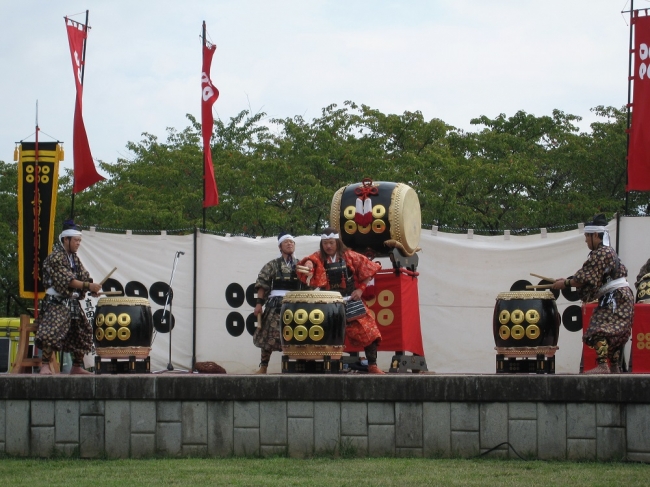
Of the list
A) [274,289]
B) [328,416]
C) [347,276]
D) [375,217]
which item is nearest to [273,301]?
[274,289]

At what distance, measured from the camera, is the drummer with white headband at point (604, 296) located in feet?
23.0

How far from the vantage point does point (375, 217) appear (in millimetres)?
8969

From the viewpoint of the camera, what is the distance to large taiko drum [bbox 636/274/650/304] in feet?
26.4

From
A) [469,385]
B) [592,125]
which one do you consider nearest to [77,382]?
[469,385]

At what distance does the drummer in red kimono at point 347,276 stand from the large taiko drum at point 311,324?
704 millimetres

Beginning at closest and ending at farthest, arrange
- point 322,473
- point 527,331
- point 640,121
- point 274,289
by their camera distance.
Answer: point 322,473
point 527,331
point 274,289
point 640,121

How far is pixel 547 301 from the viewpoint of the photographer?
7.33 meters

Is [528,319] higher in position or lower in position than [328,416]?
higher

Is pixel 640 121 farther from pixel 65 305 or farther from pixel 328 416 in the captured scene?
pixel 65 305

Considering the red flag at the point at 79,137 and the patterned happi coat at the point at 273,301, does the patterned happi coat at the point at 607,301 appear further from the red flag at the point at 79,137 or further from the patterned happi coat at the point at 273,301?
the red flag at the point at 79,137

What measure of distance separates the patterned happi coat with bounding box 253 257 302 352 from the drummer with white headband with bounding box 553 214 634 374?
8.10ft

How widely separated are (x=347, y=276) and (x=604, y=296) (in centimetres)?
200

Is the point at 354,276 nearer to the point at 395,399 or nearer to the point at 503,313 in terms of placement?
Answer: the point at 503,313

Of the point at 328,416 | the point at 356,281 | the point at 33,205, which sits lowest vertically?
the point at 328,416
